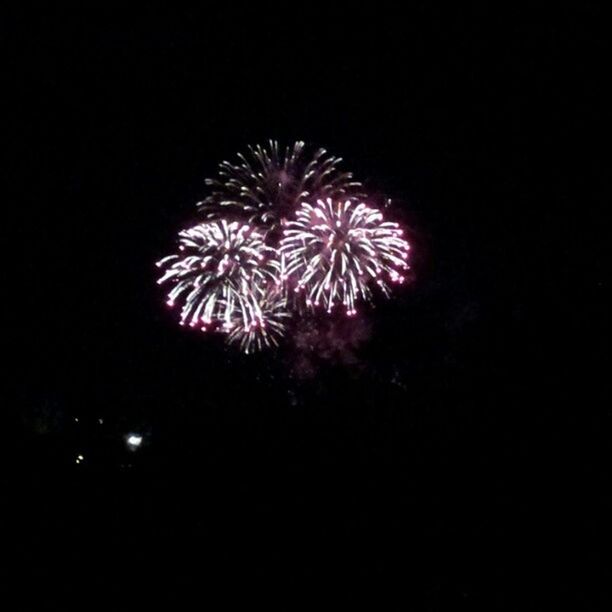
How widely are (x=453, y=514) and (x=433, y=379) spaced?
6088mm

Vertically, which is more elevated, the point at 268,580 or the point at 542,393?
the point at 542,393

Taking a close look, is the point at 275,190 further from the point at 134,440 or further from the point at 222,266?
the point at 134,440

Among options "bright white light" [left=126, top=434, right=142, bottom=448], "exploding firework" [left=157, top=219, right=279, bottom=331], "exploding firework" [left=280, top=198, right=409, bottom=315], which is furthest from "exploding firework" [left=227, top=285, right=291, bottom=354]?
"bright white light" [left=126, top=434, right=142, bottom=448]

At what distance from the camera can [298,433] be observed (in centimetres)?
3081

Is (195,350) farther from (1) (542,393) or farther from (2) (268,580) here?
(1) (542,393)

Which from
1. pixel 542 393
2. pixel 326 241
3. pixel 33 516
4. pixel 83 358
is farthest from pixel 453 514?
pixel 83 358

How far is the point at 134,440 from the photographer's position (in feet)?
107

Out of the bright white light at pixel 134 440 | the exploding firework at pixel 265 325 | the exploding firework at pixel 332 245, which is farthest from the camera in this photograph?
the bright white light at pixel 134 440

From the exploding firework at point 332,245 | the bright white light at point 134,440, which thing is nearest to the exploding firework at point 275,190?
the exploding firework at point 332,245

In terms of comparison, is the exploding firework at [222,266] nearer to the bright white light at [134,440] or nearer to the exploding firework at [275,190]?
the exploding firework at [275,190]

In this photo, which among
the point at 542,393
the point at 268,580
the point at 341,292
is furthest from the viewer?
the point at 542,393

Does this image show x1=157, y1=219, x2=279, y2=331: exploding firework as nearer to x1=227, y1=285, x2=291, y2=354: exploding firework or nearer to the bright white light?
x1=227, y1=285, x2=291, y2=354: exploding firework

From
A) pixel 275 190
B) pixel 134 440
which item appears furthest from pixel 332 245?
pixel 134 440

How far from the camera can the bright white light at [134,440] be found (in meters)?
32.4
